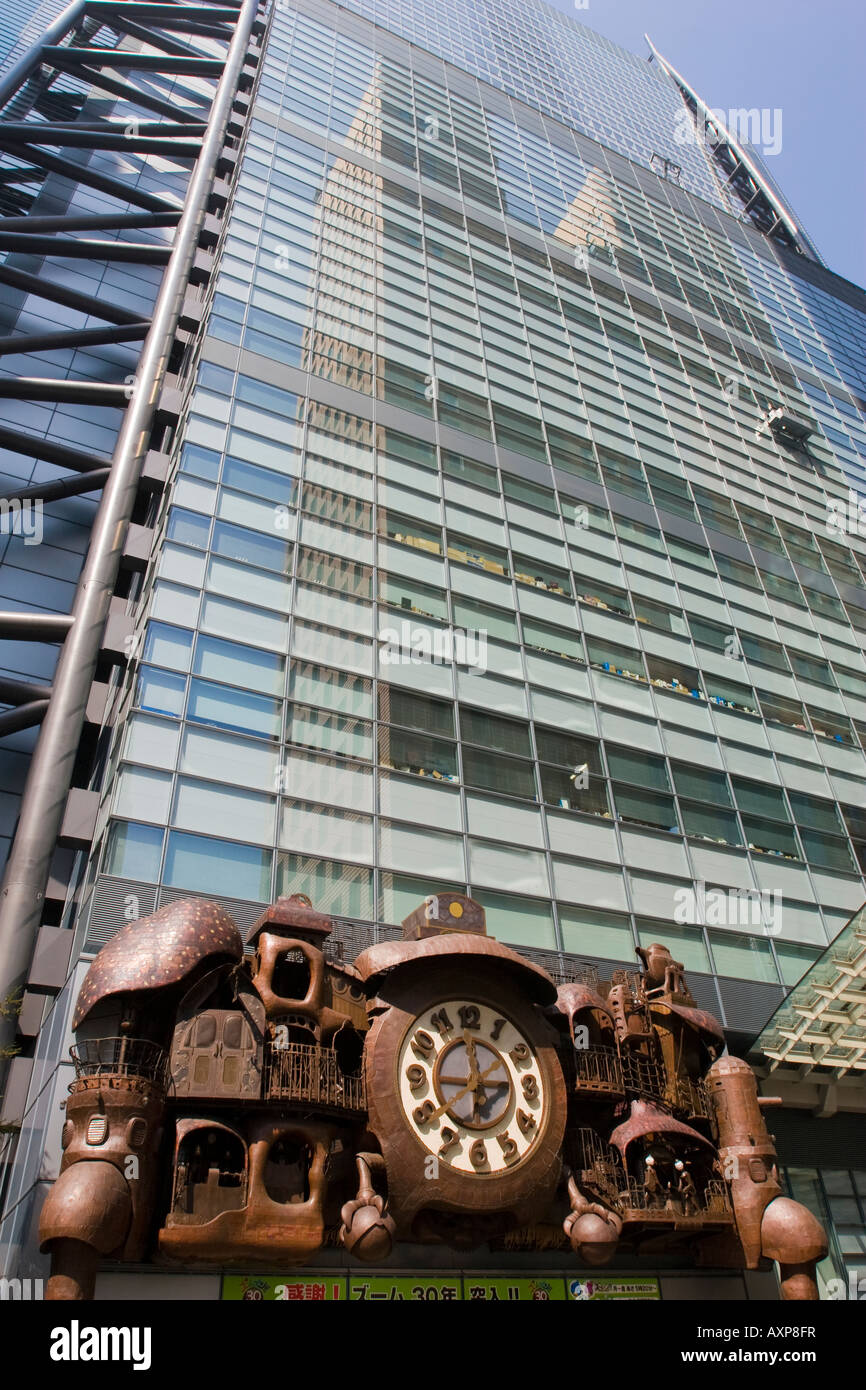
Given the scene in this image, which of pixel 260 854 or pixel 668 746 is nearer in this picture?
pixel 260 854

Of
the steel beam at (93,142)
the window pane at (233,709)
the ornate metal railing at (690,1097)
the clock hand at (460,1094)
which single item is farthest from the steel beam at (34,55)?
the ornate metal railing at (690,1097)

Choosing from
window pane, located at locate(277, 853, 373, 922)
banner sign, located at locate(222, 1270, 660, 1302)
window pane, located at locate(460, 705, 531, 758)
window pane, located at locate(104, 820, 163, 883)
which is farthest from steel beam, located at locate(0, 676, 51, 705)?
banner sign, located at locate(222, 1270, 660, 1302)

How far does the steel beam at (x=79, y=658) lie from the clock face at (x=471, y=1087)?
6560mm

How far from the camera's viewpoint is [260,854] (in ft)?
53.4

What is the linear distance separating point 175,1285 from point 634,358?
36.7 meters

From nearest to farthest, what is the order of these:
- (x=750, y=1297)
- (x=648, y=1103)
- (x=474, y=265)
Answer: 1. (x=648, y=1103)
2. (x=750, y=1297)
3. (x=474, y=265)

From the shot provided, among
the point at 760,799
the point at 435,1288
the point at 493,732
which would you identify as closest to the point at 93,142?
the point at 493,732

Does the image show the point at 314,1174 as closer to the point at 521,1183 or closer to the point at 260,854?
the point at 521,1183

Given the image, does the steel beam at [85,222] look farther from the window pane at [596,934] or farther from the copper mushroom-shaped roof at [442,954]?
the copper mushroom-shaped roof at [442,954]

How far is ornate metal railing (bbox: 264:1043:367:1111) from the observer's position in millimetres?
11188

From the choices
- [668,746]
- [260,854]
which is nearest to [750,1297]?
[260,854]

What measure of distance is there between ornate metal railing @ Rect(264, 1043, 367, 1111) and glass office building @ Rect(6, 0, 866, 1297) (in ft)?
10.6

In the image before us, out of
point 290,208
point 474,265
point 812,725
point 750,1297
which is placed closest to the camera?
point 750,1297

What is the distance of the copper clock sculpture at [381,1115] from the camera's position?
10.4m
